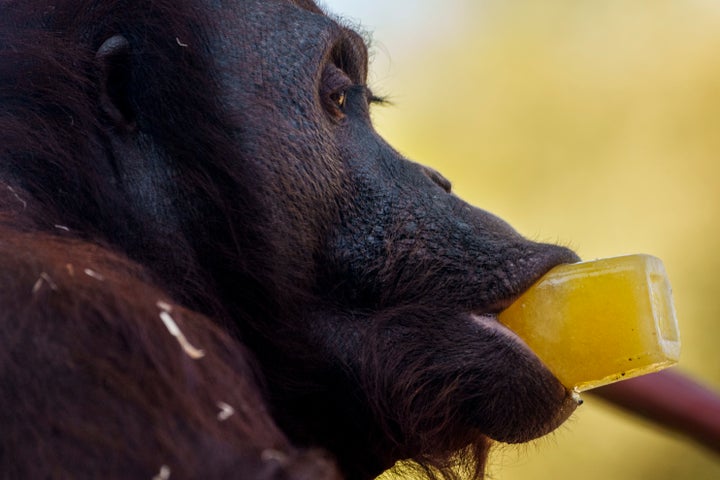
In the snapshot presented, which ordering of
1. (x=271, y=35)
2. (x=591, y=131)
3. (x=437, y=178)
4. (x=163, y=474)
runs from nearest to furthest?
(x=163, y=474), (x=271, y=35), (x=437, y=178), (x=591, y=131)

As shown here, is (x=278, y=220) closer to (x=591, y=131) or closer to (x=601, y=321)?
(x=601, y=321)

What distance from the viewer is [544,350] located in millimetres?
2021

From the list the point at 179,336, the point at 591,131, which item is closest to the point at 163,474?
the point at 179,336

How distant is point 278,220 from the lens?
1993mm

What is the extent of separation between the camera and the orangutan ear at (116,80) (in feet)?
6.59

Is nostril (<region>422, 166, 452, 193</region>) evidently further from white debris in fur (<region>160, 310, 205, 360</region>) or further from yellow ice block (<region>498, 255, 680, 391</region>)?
white debris in fur (<region>160, 310, 205, 360</region>)

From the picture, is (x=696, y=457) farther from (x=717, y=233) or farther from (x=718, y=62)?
(x=718, y=62)

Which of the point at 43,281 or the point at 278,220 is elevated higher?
the point at 278,220

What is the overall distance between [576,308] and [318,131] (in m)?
0.64

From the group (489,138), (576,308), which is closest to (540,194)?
(489,138)

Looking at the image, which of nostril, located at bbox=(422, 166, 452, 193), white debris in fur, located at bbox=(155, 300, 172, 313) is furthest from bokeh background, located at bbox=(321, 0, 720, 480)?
white debris in fur, located at bbox=(155, 300, 172, 313)

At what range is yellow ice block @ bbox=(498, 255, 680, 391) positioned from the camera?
1.96 metres

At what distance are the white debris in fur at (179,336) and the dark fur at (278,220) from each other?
0.22 metres

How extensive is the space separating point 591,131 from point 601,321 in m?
6.12
